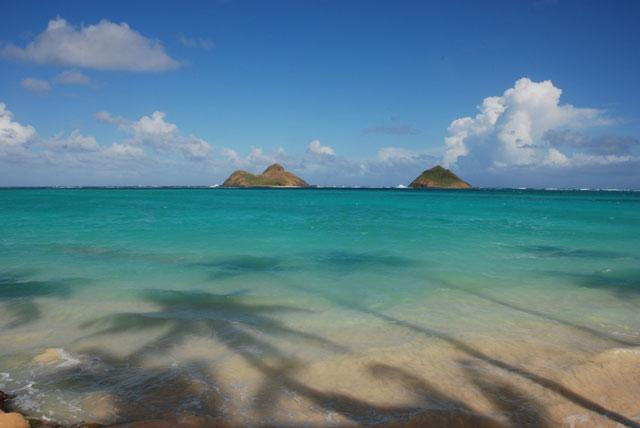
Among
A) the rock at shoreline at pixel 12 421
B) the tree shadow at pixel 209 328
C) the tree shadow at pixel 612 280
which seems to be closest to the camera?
the rock at shoreline at pixel 12 421

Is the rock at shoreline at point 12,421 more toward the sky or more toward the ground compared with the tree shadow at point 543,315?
more toward the sky

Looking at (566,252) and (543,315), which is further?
(566,252)

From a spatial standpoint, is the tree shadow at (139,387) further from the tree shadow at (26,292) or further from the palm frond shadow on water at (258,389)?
the tree shadow at (26,292)

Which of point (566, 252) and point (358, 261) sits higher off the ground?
point (566, 252)

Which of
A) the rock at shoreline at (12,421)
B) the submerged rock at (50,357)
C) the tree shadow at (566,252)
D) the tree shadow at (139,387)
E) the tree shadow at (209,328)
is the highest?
the rock at shoreline at (12,421)

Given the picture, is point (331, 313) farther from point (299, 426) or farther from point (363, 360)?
point (299, 426)

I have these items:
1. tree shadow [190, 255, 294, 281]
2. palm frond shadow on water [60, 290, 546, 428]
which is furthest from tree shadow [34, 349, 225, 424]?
tree shadow [190, 255, 294, 281]

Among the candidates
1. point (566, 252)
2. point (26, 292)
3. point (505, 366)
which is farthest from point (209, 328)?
point (566, 252)

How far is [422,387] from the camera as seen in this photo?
6453 millimetres

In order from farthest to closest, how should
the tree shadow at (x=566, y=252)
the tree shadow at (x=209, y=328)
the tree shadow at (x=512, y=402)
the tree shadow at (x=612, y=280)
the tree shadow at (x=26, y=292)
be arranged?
the tree shadow at (x=566, y=252)
the tree shadow at (x=612, y=280)
the tree shadow at (x=26, y=292)
the tree shadow at (x=209, y=328)
the tree shadow at (x=512, y=402)

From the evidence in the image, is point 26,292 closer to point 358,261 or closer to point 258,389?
point 258,389

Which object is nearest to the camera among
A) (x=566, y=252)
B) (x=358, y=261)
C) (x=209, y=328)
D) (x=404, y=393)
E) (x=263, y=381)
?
(x=404, y=393)

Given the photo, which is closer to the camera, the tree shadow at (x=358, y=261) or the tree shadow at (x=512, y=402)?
the tree shadow at (x=512, y=402)

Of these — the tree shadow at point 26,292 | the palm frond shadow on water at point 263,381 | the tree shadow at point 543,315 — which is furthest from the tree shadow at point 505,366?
the tree shadow at point 26,292
